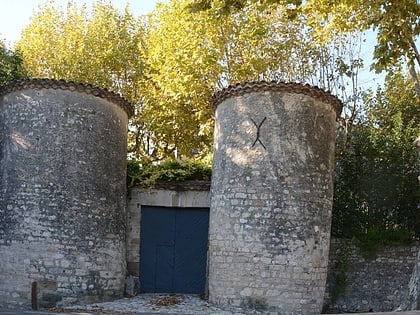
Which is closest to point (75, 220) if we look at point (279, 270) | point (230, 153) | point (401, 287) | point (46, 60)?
point (230, 153)

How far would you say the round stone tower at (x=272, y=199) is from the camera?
34.7 feet

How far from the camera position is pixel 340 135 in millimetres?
15797

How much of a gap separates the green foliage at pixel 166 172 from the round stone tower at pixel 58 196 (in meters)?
1.03

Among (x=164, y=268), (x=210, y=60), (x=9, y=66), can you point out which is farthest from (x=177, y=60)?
(x=164, y=268)

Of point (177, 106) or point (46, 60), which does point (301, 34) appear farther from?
point (46, 60)

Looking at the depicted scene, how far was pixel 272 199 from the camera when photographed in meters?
10.8

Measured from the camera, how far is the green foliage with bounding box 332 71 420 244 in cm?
1360

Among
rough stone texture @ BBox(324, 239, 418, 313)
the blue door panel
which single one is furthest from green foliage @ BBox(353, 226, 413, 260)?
the blue door panel

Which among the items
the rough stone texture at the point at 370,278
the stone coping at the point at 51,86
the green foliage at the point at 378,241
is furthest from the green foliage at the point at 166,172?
the green foliage at the point at 378,241

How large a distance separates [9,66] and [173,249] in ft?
25.0

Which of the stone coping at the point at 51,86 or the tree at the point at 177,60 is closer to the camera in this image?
the stone coping at the point at 51,86

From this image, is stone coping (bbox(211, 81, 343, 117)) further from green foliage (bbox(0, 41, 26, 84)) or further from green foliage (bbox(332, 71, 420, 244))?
green foliage (bbox(0, 41, 26, 84))

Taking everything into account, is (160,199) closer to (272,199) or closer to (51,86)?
(272,199)

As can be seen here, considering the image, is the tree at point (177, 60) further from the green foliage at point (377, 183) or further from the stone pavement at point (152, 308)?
the stone pavement at point (152, 308)
